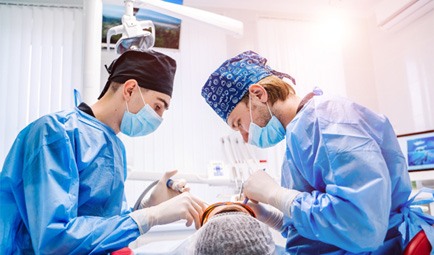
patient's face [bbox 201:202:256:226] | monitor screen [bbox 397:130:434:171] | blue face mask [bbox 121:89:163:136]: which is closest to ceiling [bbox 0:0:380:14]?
monitor screen [bbox 397:130:434:171]

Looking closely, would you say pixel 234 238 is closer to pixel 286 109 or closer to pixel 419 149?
pixel 286 109

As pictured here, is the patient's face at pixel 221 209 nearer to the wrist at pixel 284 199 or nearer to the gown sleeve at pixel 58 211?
the wrist at pixel 284 199

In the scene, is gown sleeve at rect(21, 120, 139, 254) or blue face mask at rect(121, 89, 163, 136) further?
blue face mask at rect(121, 89, 163, 136)

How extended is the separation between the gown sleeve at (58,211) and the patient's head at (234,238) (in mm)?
381

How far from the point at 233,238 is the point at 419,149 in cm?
240

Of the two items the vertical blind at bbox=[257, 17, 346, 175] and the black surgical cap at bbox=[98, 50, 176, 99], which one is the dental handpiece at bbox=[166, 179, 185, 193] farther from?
the vertical blind at bbox=[257, 17, 346, 175]

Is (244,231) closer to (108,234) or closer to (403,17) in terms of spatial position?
(108,234)

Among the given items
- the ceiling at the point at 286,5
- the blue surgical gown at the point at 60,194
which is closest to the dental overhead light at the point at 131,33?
the blue surgical gown at the point at 60,194

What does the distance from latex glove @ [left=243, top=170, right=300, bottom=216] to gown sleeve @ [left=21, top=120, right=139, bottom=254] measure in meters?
0.37

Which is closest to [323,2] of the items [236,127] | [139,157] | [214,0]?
[214,0]

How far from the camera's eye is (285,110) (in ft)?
4.15

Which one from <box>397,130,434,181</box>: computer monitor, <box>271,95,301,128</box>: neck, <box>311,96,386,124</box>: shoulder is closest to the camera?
<box>311,96,386,124</box>: shoulder

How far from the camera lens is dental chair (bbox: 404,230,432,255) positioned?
886 millimetres

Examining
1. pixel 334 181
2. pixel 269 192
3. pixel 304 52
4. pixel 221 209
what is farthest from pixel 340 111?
pixel 304 52
